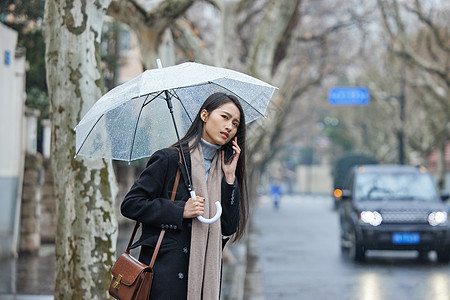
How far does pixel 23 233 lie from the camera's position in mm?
15297

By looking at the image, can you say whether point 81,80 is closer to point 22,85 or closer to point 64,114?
point 64,114

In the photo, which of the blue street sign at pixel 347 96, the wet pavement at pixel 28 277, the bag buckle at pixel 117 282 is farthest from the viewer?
the blue street sign at pixel 347 96

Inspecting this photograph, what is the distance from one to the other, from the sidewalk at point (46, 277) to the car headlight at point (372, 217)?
1.96m

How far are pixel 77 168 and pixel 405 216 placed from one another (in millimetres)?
8923

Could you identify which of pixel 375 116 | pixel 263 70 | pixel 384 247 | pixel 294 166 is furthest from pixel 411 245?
pixel 294 166

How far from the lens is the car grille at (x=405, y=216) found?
14.7 meters

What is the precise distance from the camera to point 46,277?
11.8m

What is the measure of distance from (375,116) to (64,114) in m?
48.0

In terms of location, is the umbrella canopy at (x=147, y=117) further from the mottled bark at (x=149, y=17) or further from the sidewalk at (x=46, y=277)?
the mottled bark at (x=149, y=17)

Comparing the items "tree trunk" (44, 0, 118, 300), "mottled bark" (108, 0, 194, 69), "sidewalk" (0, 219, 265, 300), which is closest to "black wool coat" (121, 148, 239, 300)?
"tree trunk" (44, 0, 118, 300)

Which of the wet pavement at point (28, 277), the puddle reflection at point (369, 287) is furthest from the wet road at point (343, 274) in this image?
the wet pavement at point (28, 277)

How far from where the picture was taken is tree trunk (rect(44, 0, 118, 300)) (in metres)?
6.79

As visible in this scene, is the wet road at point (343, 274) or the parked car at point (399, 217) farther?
the parked car at point (399, 217)

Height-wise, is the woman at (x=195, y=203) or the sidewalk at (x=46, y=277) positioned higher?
the woman at (x=195, y=203)
